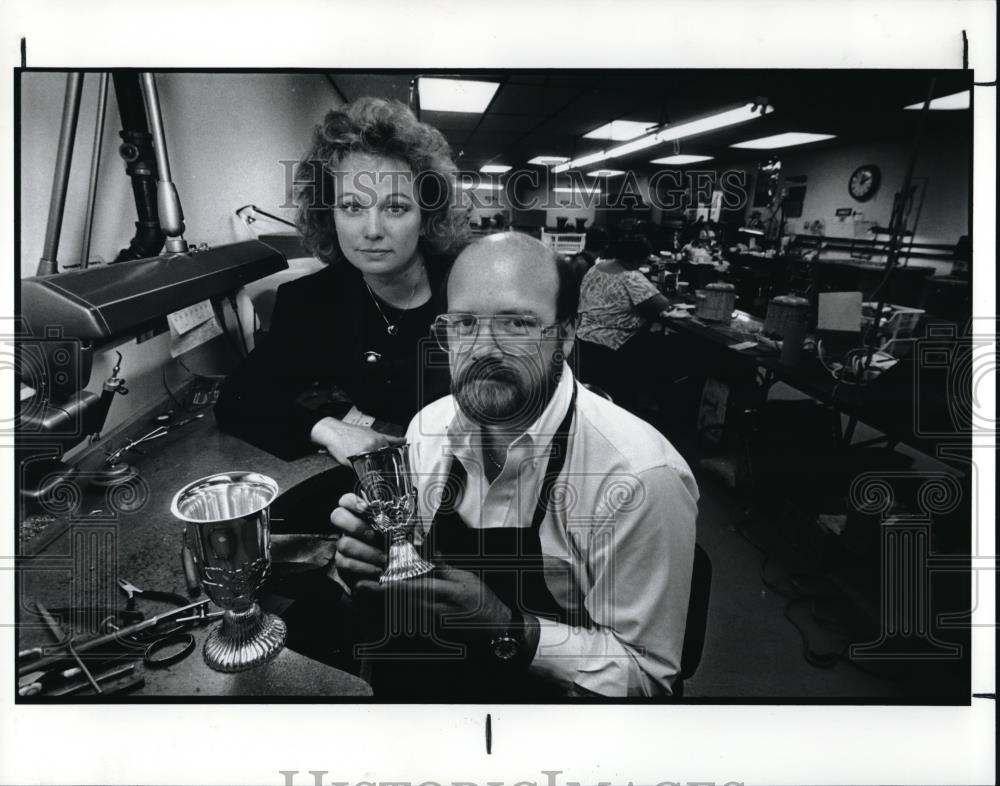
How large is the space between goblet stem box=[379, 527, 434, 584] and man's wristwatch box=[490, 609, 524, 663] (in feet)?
0.72

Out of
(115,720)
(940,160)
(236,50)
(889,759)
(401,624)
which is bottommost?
(889,759)

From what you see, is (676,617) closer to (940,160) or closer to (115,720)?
(940,160)

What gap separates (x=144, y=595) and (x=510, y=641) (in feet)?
2.46

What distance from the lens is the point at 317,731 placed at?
1614 mm

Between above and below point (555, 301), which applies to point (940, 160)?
above

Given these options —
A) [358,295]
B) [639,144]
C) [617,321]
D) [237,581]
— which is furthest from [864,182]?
[237,581]

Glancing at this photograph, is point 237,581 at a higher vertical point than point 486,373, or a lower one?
lower

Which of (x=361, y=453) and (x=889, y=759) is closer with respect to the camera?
(x=361, y=453)

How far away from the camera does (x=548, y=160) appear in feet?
5.03

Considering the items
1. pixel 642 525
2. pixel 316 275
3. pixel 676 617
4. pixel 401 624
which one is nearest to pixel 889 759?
pixel 676 617

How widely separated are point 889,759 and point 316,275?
65.1 inches

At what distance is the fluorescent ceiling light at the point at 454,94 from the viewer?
1509 mm

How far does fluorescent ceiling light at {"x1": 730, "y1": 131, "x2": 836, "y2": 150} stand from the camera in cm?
149

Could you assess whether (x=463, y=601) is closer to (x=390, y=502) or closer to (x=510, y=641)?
(x=510, y=641)
